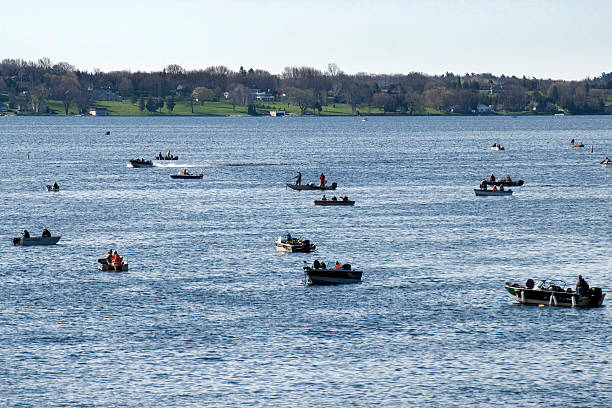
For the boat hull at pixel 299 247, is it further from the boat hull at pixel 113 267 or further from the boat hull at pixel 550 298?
the boat hull at pixel 550 298

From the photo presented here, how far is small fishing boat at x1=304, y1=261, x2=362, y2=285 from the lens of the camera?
94.2m

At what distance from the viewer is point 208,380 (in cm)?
6694

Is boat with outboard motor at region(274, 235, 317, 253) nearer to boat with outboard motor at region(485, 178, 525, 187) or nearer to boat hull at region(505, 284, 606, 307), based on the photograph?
boat hull at region(505, 284, 606, 307)

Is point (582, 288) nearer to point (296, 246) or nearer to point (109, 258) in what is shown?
point (296, 246)

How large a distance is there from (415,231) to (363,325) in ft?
163

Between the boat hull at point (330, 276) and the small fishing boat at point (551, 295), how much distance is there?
50.9 feet

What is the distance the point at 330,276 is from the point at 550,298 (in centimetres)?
2121

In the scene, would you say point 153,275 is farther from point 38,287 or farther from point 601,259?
point 601,259

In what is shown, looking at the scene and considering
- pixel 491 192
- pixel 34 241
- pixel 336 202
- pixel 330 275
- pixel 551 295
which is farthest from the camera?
pixel 491 192

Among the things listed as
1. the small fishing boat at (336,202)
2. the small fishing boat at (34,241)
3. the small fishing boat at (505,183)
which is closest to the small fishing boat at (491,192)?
the small fishing boat at (505,183)

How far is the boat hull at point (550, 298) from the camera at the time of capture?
3344 inches

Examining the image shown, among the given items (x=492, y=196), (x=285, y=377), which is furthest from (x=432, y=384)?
(x=492, y=196)

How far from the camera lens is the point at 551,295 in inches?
3381

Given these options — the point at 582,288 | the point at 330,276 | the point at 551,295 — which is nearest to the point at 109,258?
the point at 330,276
